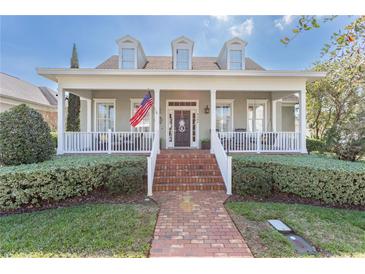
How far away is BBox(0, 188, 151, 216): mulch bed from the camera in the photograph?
5030 mm

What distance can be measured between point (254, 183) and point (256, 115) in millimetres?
6798

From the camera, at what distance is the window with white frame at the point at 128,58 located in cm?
1062

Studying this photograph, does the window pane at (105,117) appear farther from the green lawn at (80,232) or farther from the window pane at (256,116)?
the window pane at (256,116)

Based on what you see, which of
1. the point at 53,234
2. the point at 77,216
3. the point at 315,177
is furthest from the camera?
the point at 315,177

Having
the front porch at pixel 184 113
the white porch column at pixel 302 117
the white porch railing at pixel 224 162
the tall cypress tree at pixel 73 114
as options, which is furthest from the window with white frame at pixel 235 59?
the tall cypress tree at pixel 73 114

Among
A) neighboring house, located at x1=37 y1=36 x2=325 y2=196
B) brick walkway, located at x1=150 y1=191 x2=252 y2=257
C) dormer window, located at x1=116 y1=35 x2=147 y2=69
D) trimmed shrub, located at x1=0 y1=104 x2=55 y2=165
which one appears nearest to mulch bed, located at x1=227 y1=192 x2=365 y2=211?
brick walkway, located at x1=150 y1=191 x2=252 y2=257

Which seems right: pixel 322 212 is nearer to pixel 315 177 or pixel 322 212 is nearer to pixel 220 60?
pixel 315 177

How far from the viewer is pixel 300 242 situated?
3.54 metres

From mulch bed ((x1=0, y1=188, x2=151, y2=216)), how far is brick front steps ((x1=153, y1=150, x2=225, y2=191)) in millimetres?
894

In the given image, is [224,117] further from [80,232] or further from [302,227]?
[80,232]

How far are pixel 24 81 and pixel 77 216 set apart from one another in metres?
22.1

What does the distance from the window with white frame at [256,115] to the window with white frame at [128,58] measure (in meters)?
6.88

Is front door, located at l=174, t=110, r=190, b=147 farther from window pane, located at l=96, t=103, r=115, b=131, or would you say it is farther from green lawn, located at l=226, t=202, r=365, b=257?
green lawn, located at l=226, t=202, r=365, b=257
